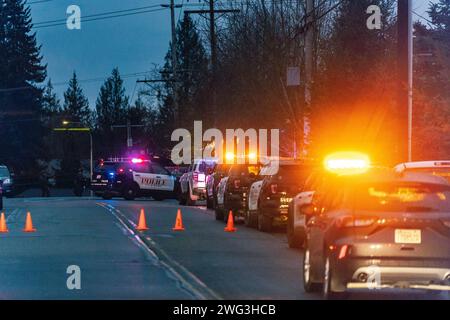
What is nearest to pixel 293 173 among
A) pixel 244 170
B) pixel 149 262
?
pixel 244 170

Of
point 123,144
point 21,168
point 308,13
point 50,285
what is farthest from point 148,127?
point 50,285

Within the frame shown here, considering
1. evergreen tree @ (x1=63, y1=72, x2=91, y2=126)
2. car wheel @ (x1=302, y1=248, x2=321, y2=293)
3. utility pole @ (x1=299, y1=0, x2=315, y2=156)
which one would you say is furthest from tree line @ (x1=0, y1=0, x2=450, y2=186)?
evergreen tree @ (x1=63, y1=72, x2=91, y2=126)

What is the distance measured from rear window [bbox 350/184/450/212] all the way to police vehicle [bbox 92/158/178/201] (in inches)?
1316

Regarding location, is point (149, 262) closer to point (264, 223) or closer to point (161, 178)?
point (264, 223)

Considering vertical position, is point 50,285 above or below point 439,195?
below

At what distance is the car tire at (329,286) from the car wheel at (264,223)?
38.9 ft

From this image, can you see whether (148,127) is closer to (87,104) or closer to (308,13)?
(87,104)

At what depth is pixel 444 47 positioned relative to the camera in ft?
86.9

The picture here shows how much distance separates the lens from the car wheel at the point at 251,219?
2474cm

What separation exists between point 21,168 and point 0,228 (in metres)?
61.8

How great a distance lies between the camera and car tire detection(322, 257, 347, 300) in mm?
11086

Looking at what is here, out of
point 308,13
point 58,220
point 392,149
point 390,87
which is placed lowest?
point 58,220

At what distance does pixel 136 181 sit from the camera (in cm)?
4422

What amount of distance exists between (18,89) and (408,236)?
7392cm
